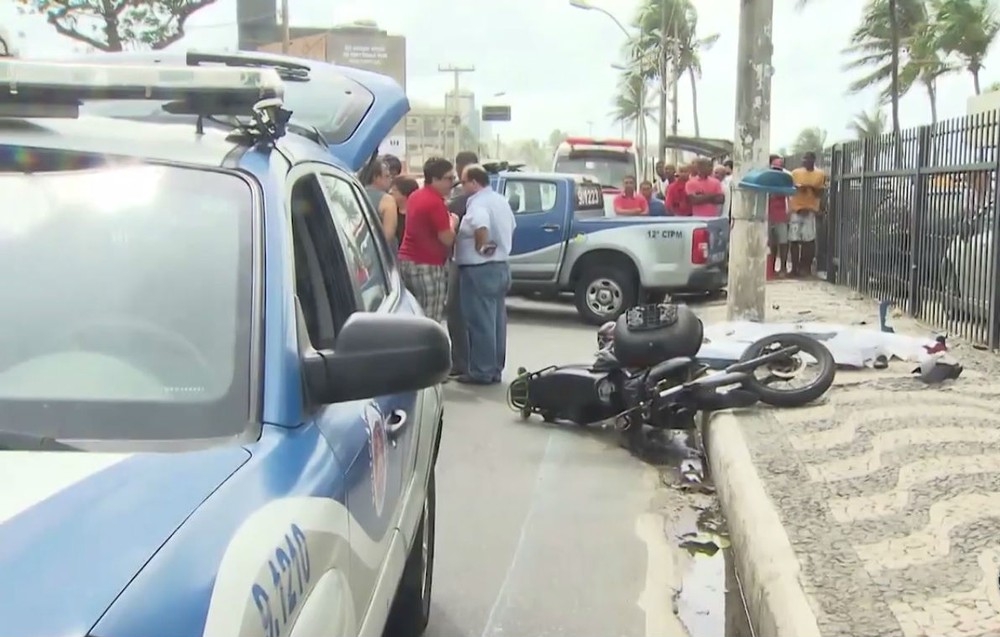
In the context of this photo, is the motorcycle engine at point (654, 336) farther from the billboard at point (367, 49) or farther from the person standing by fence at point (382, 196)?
the billboard at point (367, 49)

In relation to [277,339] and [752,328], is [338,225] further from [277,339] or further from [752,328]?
[752,328]

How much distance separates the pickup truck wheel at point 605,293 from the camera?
12914 millimetres

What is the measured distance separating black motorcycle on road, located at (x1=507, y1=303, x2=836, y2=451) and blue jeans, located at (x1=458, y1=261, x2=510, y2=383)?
154 cm

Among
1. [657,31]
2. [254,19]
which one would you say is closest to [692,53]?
[657,31]

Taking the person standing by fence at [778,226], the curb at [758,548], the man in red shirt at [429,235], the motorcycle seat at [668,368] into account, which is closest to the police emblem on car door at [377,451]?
the curb at [758,548]

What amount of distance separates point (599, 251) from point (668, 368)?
251 inches

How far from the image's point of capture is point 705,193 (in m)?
16.6

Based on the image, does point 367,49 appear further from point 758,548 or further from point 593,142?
point 758,548

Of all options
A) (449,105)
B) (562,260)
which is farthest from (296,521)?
(449,105)

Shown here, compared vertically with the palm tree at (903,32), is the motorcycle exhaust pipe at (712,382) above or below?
below

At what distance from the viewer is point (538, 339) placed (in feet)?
38.2

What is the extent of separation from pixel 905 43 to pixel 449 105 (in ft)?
168

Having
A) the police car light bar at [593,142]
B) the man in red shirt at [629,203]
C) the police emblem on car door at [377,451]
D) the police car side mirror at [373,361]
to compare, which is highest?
the police car light bar at [593,142]

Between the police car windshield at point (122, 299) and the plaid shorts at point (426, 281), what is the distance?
20.5 ft
